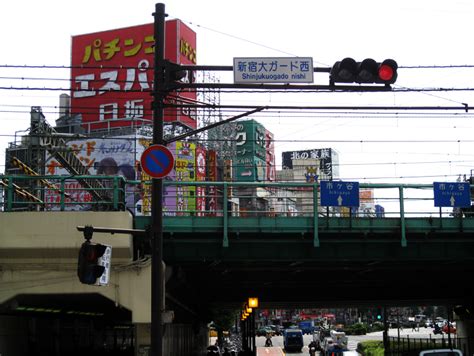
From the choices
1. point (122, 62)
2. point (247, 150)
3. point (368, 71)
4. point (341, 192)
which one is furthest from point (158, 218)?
point (247, 150)

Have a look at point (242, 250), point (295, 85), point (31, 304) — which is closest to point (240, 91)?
point (295, 85)

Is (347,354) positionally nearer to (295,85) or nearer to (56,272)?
(56,272)

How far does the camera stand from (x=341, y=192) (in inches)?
917

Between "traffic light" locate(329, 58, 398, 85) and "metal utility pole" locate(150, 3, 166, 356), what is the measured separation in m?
3.85

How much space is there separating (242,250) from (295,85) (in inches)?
368

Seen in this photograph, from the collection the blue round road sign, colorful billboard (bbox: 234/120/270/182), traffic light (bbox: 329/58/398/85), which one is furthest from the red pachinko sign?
traffic light (bbox: 329/58/398/85)

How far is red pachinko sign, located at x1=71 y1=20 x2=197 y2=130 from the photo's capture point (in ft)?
209

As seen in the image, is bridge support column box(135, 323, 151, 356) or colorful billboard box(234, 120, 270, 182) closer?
bridge support column box(135, 323, 151, 356)

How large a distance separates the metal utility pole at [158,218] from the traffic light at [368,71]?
12.6 ft

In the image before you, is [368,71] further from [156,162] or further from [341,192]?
[341,192]

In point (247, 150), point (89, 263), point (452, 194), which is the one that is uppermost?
point (247, 150)

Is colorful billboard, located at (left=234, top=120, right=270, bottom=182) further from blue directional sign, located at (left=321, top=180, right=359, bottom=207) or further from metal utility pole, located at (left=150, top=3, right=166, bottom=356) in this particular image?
metal utility pole, located at (left=150, top=3, right=166, bottom=356)

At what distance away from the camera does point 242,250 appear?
22.7m

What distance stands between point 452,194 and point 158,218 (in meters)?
13.5
